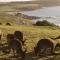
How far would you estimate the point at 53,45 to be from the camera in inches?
500

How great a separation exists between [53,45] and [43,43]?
45cm

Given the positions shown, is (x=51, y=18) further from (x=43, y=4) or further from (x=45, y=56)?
(x=45, y=56)

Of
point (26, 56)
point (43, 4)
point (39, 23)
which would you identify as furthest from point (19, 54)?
point (43, 4)

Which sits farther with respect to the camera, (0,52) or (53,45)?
(0,52)

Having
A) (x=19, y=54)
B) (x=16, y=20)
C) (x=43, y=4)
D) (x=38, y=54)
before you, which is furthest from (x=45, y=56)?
(x=43, y=4)

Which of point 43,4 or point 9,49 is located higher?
point 43,4

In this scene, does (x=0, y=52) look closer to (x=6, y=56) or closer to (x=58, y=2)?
(x=6, y=56)

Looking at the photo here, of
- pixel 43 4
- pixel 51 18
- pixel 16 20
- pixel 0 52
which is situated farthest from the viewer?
pixel 43 4

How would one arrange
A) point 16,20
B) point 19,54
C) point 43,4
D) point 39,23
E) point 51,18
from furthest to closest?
point 43,4, point 51,18, point 16,20, point 39,23, point 19,54

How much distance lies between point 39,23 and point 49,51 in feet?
51.6

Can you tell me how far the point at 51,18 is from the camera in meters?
35.3

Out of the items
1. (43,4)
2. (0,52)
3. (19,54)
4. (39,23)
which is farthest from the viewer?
(43,4)

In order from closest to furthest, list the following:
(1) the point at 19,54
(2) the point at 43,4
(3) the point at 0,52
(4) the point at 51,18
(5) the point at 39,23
A: (1) the point at 19,54 → (3) the point at 0,52 → (5) the point at 39,23 → (4) the point at 51,18 → (2) the point at 43,4

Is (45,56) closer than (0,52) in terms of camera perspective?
Yes
